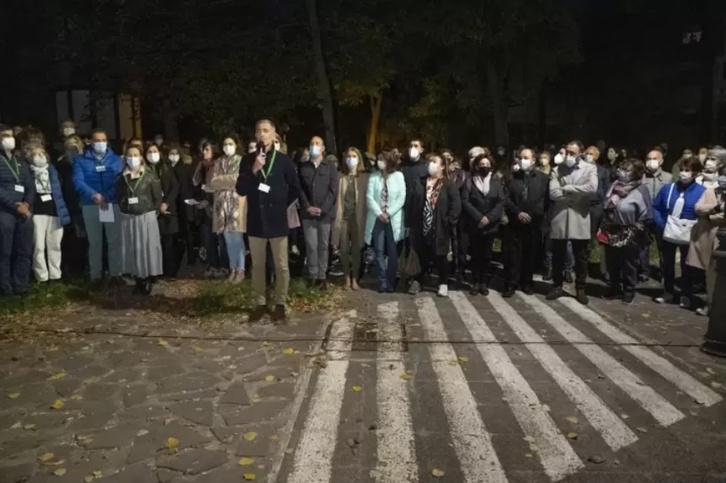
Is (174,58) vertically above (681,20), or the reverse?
(681,20)

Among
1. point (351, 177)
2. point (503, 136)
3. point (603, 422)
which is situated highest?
point (503, 136)

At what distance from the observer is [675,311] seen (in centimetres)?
907

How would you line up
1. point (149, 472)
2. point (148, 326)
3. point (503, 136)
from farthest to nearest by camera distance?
point (503, 136), point (148, 326), point (149, 472)

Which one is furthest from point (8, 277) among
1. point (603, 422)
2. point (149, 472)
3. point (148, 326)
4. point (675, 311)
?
point (675, 311)

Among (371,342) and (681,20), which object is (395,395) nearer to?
(371,342)

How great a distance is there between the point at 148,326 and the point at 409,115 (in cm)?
2360

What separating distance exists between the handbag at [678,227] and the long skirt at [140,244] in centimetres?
716

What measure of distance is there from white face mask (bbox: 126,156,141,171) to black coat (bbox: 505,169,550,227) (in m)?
5.25

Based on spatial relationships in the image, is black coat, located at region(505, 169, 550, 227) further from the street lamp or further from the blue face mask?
the blue face mask

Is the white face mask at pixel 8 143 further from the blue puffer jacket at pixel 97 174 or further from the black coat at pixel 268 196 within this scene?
the black coat at pixel 268 196

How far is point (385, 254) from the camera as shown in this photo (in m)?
10.2

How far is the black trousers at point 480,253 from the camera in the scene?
386 inches

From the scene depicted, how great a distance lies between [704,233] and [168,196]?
7.80 meters

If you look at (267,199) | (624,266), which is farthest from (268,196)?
(624,266)
